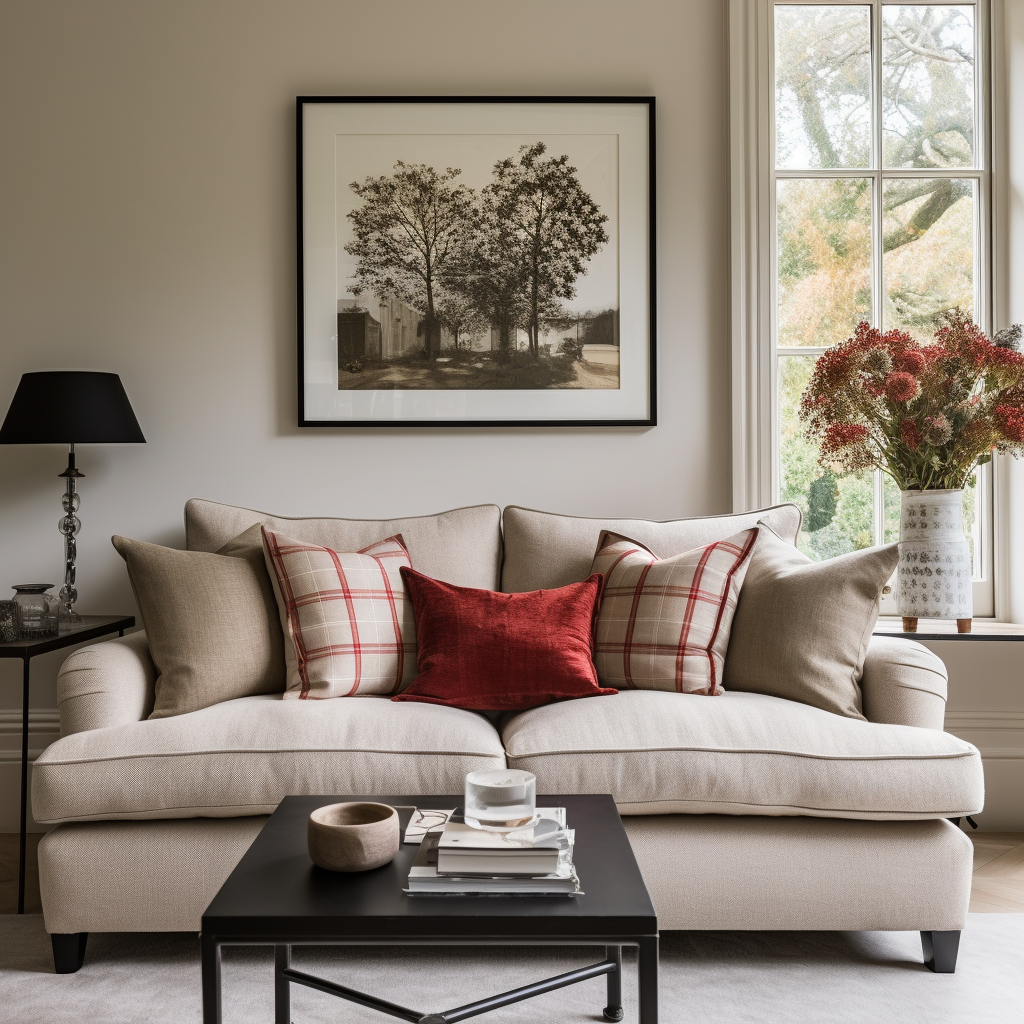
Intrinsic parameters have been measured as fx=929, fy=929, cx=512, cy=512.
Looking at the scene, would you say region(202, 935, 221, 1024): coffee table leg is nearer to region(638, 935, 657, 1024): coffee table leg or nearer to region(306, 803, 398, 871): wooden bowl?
region(306, 803, 398, 871): wooden bowl

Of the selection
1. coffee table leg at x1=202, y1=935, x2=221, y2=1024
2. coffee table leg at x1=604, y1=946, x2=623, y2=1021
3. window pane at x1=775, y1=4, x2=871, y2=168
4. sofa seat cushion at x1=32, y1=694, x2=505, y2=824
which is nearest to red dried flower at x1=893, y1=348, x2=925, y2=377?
window pane at x1=775, y1=4, x2=871, y2=168

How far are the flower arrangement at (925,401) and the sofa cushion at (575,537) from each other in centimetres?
38

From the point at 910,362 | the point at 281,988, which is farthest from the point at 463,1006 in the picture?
the point at 910,362

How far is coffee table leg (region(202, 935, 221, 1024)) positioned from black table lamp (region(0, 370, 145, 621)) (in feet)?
5.96

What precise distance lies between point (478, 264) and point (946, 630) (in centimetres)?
187

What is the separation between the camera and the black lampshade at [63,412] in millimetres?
2656

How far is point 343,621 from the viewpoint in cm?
231

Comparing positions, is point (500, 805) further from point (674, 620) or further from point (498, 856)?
point (674, 620)

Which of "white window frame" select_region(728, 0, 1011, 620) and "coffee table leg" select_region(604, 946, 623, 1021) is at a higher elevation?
"white window frame" select_region(728, 0, 1011, 620)

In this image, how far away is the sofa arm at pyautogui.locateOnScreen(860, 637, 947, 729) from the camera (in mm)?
2098

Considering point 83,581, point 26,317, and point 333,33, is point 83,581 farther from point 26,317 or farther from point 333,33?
point 333,33

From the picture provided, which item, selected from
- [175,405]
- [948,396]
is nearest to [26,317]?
[175,405]

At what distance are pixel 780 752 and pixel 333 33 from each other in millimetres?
2609

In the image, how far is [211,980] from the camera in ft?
4.12
